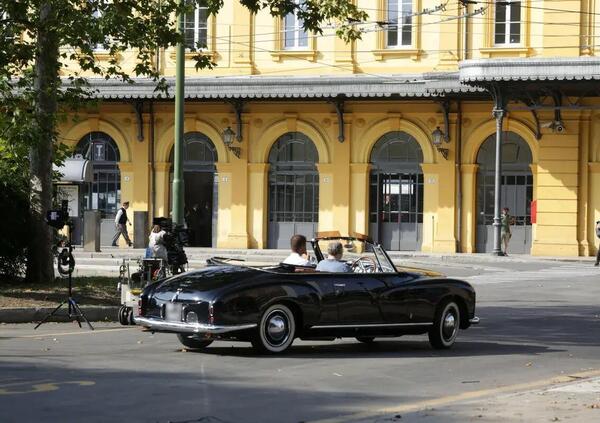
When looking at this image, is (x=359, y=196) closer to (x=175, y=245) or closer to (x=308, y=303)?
(x=175, y=245)

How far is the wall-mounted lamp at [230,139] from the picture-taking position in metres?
43.7

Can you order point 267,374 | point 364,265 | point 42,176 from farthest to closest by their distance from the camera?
point 42,176, point 364,265, point 267,374

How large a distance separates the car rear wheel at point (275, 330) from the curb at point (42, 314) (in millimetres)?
5396

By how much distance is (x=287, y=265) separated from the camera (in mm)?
14859

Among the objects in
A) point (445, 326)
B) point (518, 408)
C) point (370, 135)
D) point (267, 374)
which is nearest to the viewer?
point (518, 408)

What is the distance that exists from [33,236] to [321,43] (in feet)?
75.7

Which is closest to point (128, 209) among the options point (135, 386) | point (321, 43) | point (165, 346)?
point (321, 43)

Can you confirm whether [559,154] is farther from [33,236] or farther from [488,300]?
[33,236]

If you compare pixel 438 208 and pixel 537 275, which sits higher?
pixel 438 208

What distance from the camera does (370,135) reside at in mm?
43219

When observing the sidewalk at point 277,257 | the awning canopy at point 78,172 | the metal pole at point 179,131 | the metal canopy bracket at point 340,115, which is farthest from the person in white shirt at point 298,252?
the awning canopy at point 78,172

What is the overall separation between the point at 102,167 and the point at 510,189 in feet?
45.0

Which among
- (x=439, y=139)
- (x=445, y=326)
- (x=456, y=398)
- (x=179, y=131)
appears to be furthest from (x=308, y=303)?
(x=439, y=139)

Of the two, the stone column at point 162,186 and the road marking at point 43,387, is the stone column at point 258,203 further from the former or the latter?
the road marking at point 43,387
